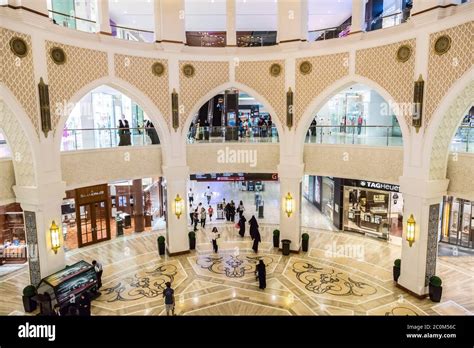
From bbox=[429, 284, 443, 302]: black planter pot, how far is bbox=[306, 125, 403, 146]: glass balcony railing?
462cm

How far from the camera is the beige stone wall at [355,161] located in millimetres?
→ 11398

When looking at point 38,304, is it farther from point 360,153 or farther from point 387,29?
point 387,29

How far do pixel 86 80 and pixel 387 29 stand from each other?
31.2 feet

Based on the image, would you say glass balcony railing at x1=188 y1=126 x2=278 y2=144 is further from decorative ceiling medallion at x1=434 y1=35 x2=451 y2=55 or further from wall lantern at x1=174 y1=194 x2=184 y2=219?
decorative ceiling medallion at x1=434 y1=35 x2=451 y2=55

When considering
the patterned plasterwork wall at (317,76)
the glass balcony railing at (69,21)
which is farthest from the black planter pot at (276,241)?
the glass balcony railing at (69,21)

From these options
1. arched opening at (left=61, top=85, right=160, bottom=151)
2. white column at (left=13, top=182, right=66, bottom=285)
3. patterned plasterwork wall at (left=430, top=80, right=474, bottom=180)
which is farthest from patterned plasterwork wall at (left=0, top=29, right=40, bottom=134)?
patterned plasterwork wall at (left=430, top=80, right=474, bottom=180)

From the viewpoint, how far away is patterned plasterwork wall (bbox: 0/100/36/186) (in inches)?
360

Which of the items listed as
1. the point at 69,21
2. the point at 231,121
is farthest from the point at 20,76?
the point at 231,121

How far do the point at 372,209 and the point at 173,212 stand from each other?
916 centimetres

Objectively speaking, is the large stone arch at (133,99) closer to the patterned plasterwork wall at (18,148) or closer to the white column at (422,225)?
the patterned plasterwork wall at (18,148)

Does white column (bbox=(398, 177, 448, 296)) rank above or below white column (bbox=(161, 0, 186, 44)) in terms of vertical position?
below

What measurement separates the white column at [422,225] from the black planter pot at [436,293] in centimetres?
27
